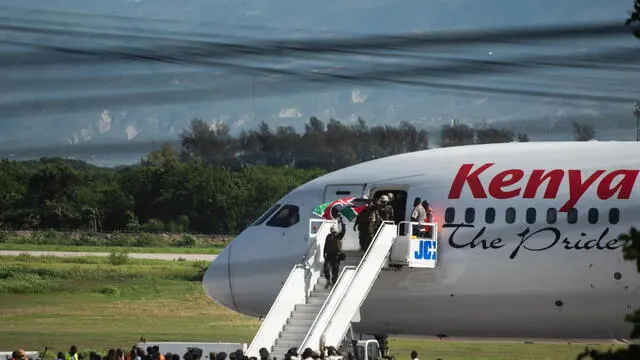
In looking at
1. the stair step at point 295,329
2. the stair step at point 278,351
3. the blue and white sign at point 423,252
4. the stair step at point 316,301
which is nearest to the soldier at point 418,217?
the blue and white sign at point 423,252

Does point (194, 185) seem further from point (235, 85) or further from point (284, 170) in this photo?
point (235, 85)

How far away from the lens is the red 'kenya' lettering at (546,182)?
2839 centimetres

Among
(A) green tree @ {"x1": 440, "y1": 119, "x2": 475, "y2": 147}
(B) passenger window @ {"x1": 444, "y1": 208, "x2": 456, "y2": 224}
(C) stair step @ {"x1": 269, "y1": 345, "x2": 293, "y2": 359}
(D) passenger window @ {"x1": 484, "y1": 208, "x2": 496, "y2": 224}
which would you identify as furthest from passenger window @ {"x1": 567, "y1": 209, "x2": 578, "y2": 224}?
(A) green tree @ {"x1": 440, "y1": 119, "x2": 475, "y2": 147}

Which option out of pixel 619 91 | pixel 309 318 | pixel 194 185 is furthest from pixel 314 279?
pixel 194 185

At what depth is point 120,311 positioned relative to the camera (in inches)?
2245

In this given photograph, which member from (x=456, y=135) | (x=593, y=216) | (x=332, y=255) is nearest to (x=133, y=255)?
(x=456, y=135)

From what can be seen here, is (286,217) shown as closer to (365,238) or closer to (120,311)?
(365,238)

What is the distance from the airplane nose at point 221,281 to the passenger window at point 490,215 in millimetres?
6422

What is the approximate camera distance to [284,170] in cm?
6838

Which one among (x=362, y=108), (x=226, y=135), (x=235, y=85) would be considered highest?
(x=235, y=85)

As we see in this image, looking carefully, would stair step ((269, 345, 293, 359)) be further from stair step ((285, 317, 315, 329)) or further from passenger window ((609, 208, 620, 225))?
passenger window ((609, 208, 620, 225))

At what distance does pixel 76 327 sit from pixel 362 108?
133 m

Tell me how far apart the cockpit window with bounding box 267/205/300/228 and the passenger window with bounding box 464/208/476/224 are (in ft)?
13.7

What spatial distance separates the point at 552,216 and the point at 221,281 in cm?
814
